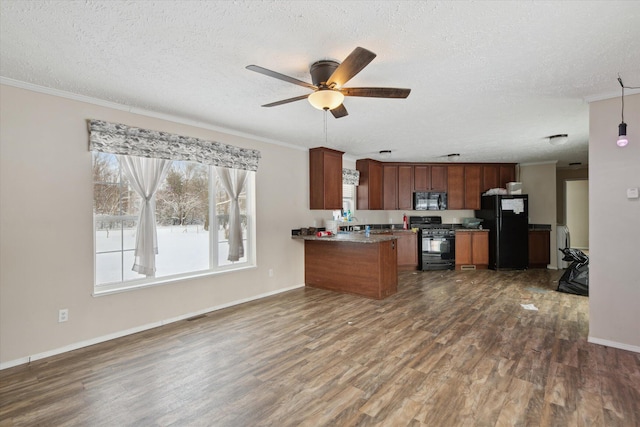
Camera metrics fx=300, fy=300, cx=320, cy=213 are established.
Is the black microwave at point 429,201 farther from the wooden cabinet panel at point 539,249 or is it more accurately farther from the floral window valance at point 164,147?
the floral window valance at point 164,147

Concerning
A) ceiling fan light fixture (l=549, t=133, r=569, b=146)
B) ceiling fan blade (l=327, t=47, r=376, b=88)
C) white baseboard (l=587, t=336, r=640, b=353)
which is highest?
ceiling fan light fixture (l=549, t=133, r=569, b=146)

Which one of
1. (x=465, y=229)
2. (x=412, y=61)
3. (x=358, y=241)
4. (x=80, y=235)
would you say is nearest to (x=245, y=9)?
(x=412, y=61)

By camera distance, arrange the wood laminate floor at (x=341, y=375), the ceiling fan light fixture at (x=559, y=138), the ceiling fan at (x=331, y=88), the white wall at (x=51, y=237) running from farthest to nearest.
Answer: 1. the ceiling fan light fixture at (x=559, y=138)
2. the white wall at (x=51, y=237)
3. the ceiling fan at (x=331, y=88)
4. the wood laminate floor at (x=341, y=375)

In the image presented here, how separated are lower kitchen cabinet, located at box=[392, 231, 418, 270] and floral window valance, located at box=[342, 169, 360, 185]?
1421 millimetres

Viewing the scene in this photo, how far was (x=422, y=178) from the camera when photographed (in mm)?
6875

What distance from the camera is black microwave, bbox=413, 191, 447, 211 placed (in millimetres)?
6902

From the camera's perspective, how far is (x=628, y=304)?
108 inches

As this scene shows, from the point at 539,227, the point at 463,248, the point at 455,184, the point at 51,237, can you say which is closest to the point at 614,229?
the point at 463,248

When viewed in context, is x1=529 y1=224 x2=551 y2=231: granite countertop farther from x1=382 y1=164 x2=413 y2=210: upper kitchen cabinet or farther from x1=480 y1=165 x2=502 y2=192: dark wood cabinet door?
x1=382 y1=164 x2=413 y2=210: upper kitchen cabinet

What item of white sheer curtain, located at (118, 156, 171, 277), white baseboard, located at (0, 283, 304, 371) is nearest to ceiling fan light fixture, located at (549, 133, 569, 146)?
white baseboard, located at (0, 283, 304, 371)

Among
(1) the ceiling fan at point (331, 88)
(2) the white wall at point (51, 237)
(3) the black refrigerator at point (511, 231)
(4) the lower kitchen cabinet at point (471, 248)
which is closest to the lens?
(1) the ceiling fan at point (331, 88)

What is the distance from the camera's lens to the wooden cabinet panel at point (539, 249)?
6.54 metres

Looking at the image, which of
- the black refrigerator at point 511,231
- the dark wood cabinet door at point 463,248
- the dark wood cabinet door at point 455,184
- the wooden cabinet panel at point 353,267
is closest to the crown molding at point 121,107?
the wooden cabinet panel at point 353,267

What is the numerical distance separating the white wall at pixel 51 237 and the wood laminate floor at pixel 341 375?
0.73ft
